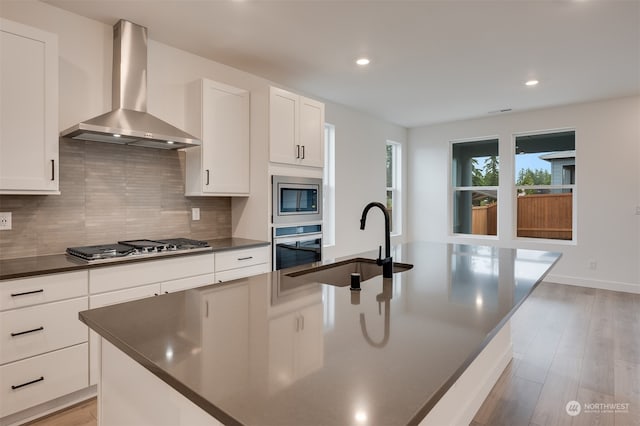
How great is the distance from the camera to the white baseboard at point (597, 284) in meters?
4.78

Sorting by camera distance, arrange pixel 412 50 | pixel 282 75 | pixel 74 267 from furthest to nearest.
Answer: pixel 282 75
pixel 412 50
pixel 74 267

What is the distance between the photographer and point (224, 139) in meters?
3.24

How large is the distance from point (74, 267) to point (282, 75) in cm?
275

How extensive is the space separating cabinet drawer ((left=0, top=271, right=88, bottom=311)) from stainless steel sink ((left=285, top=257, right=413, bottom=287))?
140cm

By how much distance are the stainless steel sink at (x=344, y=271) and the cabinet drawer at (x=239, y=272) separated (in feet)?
3.64

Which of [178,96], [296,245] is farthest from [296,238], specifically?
[178,96]

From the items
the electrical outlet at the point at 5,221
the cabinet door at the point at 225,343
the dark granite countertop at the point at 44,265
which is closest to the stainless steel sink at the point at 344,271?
the cabinet door at the point at 225,343

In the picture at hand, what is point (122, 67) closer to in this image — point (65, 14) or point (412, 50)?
point (65, 14)

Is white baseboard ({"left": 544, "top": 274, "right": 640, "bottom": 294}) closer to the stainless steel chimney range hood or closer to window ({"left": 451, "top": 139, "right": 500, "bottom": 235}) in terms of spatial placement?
window ({"left": 451, "top": 139, "right": 500, "bottom": 235})

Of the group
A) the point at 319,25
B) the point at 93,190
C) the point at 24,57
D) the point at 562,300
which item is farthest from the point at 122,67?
the point at 562,300

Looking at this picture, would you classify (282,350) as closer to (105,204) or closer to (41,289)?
(41,289)

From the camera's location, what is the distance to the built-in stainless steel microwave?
334 cm

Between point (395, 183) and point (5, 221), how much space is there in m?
5.59

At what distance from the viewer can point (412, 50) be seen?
127 inches
